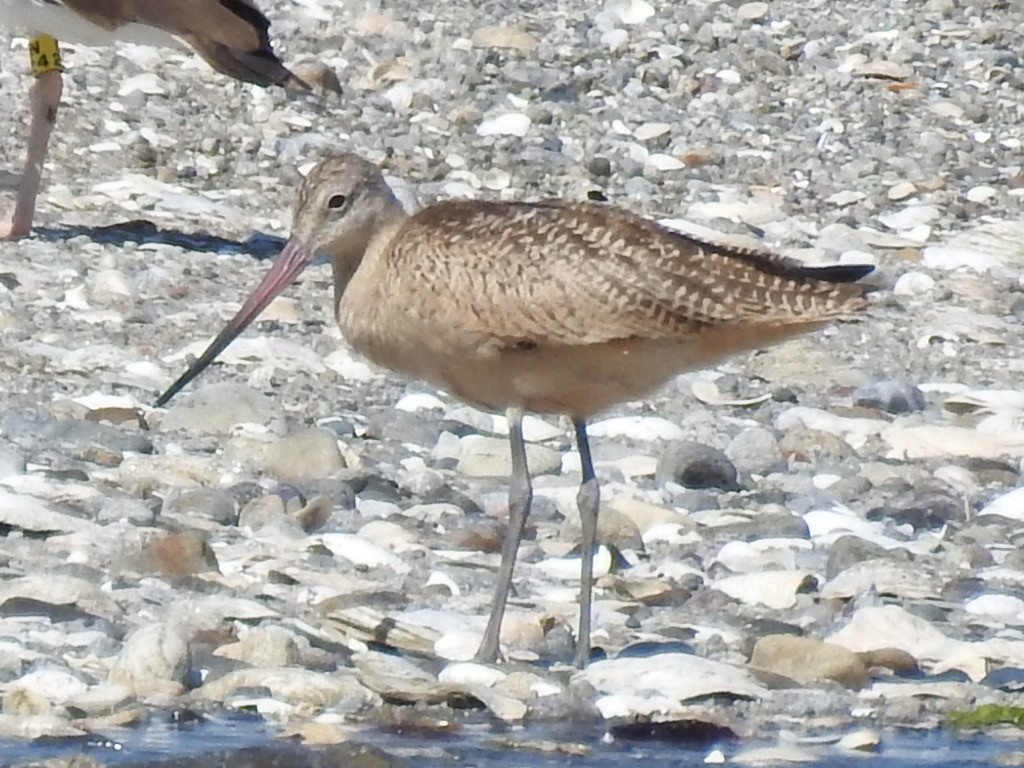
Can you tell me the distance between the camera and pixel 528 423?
28.1 ft

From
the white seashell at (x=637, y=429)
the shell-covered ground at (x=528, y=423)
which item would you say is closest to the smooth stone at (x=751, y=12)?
the shell-covered ground at (x=528, y=423)

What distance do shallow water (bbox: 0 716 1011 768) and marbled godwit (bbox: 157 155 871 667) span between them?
0.46m

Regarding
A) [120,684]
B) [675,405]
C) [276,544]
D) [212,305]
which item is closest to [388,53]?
[212,305]

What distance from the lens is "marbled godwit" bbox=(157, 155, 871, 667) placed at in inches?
253

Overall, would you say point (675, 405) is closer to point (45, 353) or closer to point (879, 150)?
point (45, 353)

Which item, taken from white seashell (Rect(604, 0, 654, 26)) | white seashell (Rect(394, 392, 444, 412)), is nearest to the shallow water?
white seashell (Rect(394, 392, 444, 412))

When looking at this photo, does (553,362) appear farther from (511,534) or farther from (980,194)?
(980,194)

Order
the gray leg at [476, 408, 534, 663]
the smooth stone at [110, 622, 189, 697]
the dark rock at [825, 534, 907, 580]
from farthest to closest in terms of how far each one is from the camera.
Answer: the dark rock at [825, 534, 907, 580] < the gray leg at [476, 408, 534, 663] < the smooth stone at [110, 622, 189, 697]

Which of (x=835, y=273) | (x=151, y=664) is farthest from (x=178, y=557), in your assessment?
(x=835, y=273)

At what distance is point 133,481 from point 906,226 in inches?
208

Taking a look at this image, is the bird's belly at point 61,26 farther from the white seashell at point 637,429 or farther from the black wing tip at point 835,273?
the black wing tip at point 835,273

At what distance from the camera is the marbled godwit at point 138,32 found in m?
→ 10.6

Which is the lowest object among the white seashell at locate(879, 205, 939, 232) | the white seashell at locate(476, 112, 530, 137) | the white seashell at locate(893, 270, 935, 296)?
the white seashell at locate(893, 270, 935, 296)

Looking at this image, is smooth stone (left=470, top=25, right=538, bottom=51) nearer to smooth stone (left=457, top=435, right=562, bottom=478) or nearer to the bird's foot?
the bird's foot
